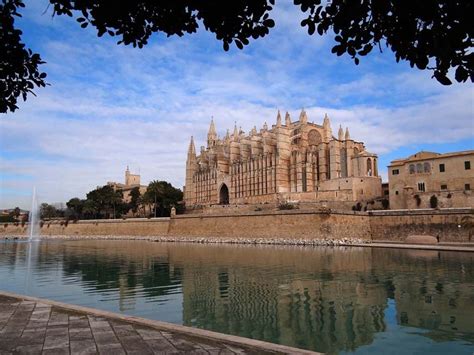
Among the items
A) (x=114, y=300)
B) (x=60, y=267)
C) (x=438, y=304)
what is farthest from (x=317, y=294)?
(x=60, y=267)

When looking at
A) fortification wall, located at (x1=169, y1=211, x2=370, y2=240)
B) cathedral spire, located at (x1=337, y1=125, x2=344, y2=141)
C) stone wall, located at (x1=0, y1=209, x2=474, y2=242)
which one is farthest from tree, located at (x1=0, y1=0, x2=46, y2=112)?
cathedral spire, located at (x1=337, y1=125, x2=344, y2=141)

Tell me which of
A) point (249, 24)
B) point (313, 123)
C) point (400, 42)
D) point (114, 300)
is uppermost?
point (313, 123)

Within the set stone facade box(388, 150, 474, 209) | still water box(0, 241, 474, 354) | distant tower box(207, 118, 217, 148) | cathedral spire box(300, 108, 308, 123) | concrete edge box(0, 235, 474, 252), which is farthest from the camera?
distant tower box(207, 118, 217, 148)

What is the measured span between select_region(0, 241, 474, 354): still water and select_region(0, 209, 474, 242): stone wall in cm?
1234

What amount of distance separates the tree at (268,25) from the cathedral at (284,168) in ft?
159

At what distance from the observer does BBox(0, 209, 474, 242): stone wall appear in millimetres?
34906

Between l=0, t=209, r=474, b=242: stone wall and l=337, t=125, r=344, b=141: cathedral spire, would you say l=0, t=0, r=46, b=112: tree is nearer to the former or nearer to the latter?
l=0, t=209, r=474, b=242: stone wall

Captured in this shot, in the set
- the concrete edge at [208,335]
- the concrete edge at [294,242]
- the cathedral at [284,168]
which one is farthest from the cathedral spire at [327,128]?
the concrete edge at [208,335]

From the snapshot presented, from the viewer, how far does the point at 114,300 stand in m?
12.9

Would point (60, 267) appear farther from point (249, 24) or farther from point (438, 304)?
point (249, 24)

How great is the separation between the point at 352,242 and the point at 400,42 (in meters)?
35.4

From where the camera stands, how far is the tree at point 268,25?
3.25m

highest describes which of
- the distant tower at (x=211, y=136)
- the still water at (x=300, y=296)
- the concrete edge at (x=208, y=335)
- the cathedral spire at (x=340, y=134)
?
the distant tower at (x=211, y=136)

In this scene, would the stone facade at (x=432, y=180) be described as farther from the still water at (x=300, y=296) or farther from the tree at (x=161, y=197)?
the tree at (x=161, y=197)
